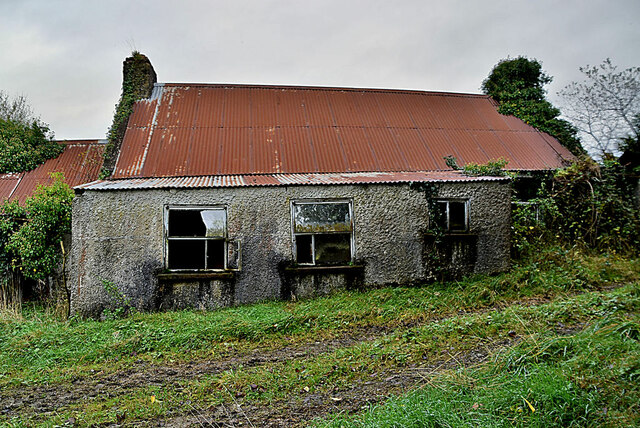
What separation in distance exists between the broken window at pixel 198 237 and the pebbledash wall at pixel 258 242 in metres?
0.20

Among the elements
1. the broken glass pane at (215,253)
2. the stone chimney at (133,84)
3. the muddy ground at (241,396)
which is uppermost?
the stone chimney at (133,84)

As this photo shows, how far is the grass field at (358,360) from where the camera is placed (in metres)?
3.69

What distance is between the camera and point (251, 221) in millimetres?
8625

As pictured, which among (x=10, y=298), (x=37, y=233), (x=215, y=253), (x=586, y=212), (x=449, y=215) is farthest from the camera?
(x=586, y=212)

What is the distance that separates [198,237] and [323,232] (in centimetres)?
258

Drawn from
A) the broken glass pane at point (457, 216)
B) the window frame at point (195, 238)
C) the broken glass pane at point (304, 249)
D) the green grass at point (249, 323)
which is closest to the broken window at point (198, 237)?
the window frame at point (195, 238)

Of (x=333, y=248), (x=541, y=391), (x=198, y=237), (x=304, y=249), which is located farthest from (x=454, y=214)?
(x=541, y=391)

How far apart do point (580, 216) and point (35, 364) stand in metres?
12.5

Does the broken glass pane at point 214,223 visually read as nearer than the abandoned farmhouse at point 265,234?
No

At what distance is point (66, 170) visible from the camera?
44.0 ft

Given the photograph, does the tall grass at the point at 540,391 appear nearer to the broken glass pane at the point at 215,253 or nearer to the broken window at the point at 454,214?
the broken window at the point at 454,214

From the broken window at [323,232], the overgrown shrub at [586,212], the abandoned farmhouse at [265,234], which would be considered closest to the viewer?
the abandoned farmhouse at [265,234]

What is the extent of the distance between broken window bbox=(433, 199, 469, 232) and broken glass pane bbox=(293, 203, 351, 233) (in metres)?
2.14

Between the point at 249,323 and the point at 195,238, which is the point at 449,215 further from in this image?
the point at 195,238
